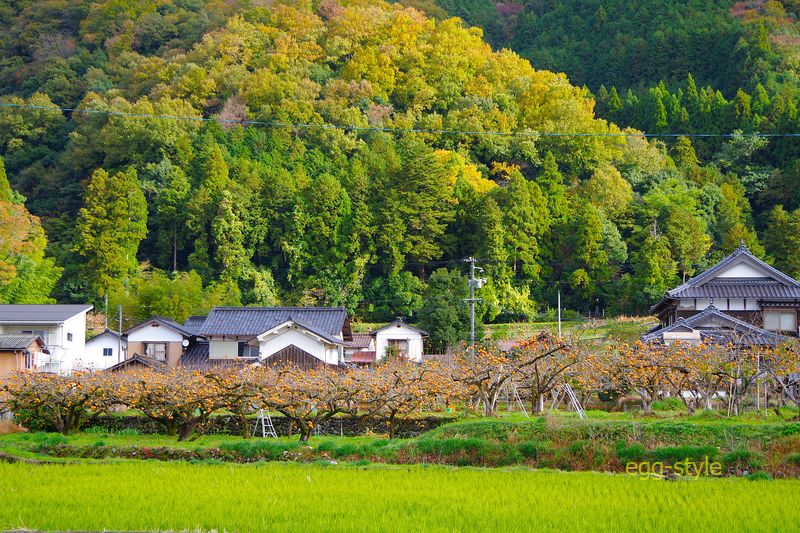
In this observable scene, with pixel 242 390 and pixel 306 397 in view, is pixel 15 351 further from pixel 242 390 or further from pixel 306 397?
pixel 306 397

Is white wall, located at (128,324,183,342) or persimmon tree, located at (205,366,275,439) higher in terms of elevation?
white wall, located at (128,324,183,342)

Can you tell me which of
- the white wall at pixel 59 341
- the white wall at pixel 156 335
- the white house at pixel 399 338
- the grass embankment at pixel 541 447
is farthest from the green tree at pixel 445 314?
the grass embankment at pixel 541 447

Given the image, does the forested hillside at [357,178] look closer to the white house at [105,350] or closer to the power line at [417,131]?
the power line at [417,131]

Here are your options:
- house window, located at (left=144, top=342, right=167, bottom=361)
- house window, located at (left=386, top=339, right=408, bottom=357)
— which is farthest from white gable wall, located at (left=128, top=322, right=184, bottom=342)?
house window, located at (left=386, top=339, right=408, bottom=357)

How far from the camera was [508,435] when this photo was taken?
702 inches

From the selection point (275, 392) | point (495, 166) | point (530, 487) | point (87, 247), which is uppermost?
point (495, 166)

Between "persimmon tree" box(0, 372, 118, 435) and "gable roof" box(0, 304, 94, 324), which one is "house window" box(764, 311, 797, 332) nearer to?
"persimmon tree" box(0, 372, 118, 435)

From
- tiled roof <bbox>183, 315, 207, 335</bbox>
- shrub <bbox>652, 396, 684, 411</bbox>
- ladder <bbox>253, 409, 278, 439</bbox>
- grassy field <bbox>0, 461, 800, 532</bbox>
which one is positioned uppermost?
tiled roof <bbox>183, 315, 207, 335</bbox>

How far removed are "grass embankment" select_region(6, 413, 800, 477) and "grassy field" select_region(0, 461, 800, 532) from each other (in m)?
1.22

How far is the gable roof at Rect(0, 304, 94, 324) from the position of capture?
109 feet

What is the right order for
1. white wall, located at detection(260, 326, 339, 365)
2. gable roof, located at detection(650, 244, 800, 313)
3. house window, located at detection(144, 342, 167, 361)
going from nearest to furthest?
gable roof, located at detection(650, 244, 800, 313)
white wall, located at detection(260, 326, 339, 365)
house window, located at detection(144, 342, 167, 361)

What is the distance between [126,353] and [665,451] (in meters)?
24.1

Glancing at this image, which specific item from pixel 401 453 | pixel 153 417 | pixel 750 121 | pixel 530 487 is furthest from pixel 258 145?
pixel 530 487

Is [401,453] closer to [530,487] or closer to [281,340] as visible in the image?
[530,487]
